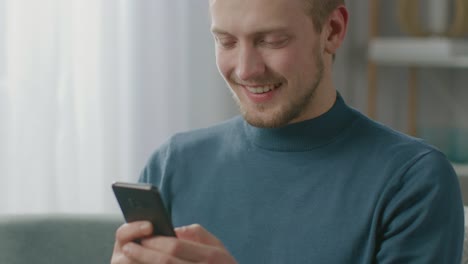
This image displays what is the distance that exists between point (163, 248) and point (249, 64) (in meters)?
0.33

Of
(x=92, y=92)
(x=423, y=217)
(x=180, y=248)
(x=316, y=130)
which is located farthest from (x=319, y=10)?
(x=92, y=92)

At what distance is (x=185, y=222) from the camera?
1.52 metres

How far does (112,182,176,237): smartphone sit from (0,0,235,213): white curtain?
1186 millimetres

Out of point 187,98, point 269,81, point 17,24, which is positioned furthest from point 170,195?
point 187,98

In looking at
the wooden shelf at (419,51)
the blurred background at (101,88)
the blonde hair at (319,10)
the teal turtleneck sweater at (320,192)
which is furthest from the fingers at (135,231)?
the wooden shelf at (419,51)

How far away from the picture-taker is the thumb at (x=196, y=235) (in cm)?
124

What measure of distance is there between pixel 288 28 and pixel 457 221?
0.37m

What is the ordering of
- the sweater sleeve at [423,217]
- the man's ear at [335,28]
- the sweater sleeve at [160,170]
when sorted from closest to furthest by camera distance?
1. the sweater sleeve at [423,217]
2. the man's ear at [335,28]
3. the sweater sleeve at [160,170]

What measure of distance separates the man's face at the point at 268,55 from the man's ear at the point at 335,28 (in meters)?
0.04

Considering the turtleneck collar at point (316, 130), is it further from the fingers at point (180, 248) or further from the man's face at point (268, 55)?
the fingers at point (180, 248)

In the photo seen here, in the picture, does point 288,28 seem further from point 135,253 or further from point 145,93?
point 145,93

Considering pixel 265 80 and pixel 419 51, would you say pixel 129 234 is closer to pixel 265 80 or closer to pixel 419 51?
pixel 265 80

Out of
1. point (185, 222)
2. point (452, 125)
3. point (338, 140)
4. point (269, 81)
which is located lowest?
point (452, 125)

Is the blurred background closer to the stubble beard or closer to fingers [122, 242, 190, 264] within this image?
the stubble beard
